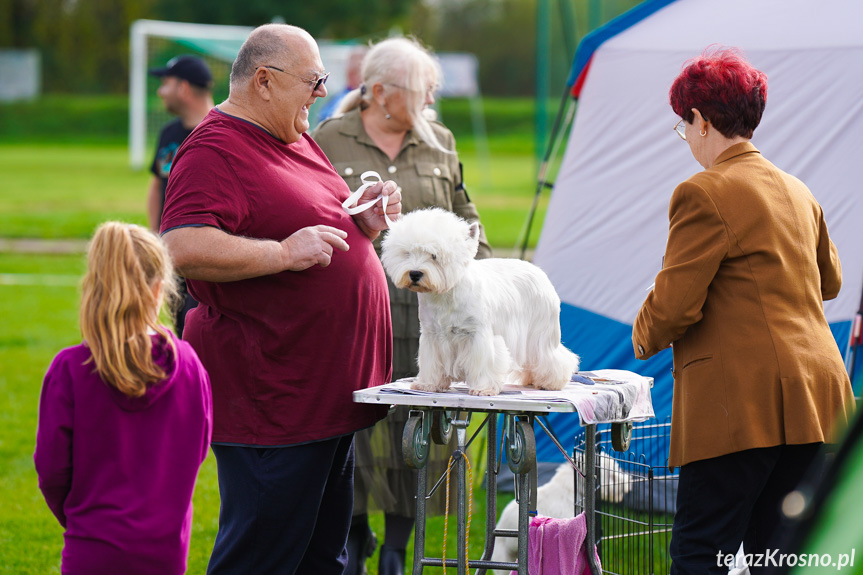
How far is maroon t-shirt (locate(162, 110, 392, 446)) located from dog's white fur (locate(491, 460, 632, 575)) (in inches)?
44.0

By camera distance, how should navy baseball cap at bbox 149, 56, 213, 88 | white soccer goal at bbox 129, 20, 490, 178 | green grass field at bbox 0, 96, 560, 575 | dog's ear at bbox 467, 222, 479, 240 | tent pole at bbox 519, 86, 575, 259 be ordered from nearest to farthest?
1. dog's ear at bbox 467, 222, 479, 240
2. green grass field at bbox 0, 96, 560, 575
3. tent pole at bbox 519, 86, 575, 259
4. navy baseball cap at bbox 149, 56, 213, 88
5. white soccer goal at bbox 129, 20, 490, 178

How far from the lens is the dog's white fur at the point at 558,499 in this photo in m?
3.50

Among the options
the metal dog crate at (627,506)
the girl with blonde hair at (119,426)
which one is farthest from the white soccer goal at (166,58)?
the girl with blonde hair at (119,426)

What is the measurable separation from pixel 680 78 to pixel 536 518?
146cm

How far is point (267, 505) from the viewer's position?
2529mm

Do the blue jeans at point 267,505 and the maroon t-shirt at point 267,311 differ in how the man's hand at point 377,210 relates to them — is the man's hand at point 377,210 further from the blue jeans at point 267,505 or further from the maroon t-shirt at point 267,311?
the blue jeans at point 267,505

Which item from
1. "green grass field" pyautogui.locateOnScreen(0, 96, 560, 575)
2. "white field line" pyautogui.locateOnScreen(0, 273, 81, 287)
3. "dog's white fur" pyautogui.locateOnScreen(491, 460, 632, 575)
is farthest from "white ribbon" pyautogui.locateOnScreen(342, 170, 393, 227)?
"white field line" pyautogui.locateOnScreen(0, 273, 81, 287)

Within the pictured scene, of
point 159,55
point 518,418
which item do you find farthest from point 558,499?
point 159,55

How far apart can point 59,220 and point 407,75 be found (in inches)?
592

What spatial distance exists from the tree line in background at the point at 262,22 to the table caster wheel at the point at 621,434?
32.6m

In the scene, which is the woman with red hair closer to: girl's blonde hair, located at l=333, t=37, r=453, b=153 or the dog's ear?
the dog's ear

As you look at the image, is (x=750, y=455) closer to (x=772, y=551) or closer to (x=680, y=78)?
(x=772, y=551)

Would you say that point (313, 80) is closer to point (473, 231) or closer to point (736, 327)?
point (473, 231)

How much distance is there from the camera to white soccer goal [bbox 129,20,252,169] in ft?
72.7
